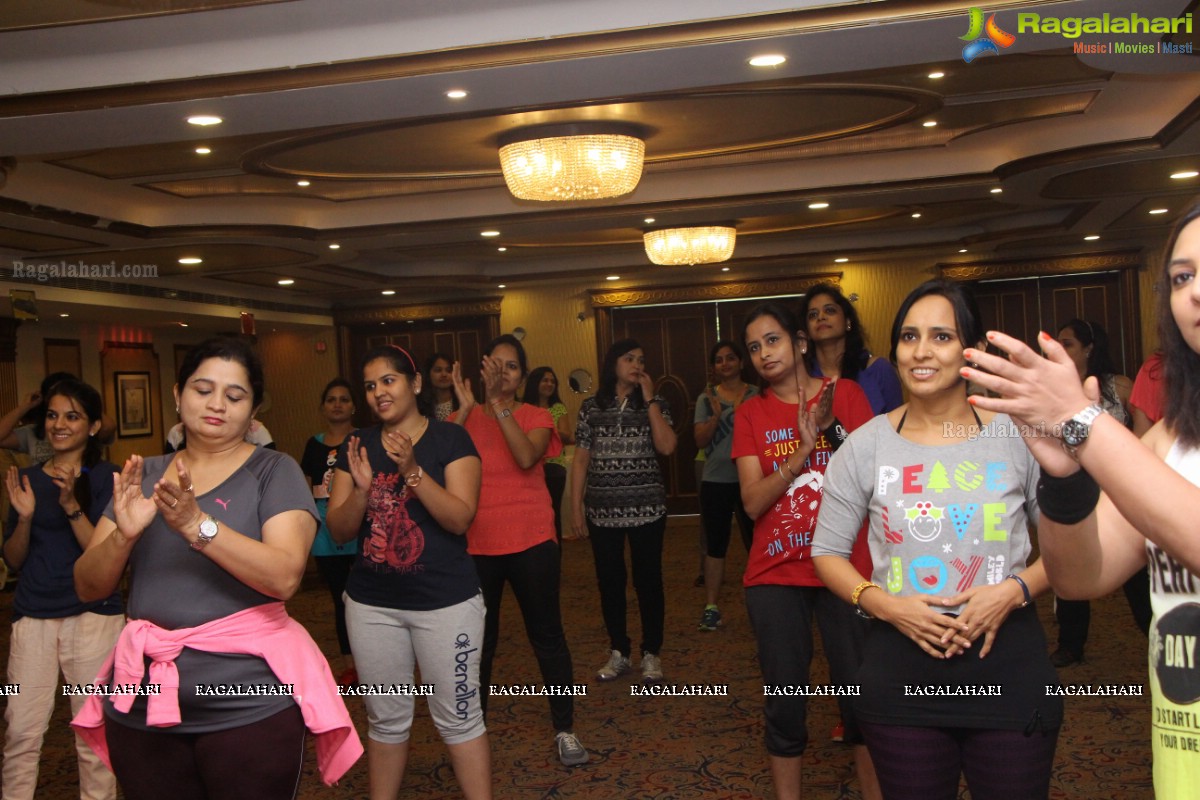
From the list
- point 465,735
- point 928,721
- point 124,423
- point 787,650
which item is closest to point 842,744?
point 787,650

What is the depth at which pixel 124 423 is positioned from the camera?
10.4 metres

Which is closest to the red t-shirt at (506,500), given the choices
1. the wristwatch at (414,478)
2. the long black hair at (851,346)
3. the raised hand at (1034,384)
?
the wristwatch at (414,478)

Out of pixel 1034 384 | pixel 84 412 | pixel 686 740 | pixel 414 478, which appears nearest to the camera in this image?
pixel 1034 384

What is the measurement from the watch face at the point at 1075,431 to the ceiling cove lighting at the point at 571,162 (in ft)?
13.9

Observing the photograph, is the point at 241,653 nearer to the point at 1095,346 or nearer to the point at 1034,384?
the point at 1034,384

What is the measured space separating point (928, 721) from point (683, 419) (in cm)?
917

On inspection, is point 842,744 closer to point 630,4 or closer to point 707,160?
point 630,4

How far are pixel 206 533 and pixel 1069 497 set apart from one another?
1.58 meters

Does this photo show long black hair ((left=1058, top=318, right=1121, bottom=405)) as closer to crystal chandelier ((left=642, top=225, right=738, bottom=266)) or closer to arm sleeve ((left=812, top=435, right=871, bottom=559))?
arm sleeve ((left=812, top=435, right=871, bottom=559))

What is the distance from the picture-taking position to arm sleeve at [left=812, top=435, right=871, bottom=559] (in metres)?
2.21

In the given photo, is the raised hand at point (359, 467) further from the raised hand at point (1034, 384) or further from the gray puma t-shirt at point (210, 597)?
the raised hand at point (1034, 384)

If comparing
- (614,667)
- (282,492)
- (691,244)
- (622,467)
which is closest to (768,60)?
(622,467)

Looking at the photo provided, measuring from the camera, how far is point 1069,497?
1.37 metres

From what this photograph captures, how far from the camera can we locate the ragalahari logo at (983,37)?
3.35m
